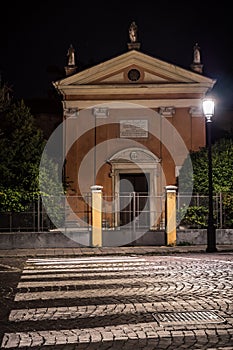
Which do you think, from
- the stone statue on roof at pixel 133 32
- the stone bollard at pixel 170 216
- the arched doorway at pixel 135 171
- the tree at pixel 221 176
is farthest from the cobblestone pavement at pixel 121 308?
the stone statue on roof at pixel 133 32

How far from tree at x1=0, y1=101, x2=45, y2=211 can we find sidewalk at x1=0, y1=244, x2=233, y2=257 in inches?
92.9

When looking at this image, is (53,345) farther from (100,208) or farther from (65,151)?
(65,151)

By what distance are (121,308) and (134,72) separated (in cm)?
2005

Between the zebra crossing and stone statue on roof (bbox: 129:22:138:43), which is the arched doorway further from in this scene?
the zebra crossing

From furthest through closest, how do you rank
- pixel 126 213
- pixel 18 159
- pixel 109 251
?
pixel 18 159 < pixel 126 213 < pixel 109 251

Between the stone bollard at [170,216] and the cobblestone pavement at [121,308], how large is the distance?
6581 mm

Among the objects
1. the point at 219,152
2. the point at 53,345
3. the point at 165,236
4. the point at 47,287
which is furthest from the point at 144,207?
the point at 53,345

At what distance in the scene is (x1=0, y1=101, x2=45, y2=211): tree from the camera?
68.5 ft

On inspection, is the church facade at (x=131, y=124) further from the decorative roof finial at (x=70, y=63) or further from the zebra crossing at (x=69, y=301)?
the zebra crossing at (x=69, y=301)

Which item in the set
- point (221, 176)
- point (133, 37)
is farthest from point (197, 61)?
point (221, 176)

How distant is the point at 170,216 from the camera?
66.4 ft

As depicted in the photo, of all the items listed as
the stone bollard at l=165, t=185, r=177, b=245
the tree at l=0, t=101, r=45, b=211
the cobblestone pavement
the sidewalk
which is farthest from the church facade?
the cobblestone pavement

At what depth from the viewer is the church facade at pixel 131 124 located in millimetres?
26953

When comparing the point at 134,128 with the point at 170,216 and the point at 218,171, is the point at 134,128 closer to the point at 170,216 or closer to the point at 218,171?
the point at 218,171
